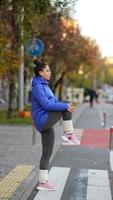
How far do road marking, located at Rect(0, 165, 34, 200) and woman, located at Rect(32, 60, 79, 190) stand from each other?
0.48 metres

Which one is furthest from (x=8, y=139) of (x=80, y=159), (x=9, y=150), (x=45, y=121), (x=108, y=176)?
Result: (x=45, y=121)

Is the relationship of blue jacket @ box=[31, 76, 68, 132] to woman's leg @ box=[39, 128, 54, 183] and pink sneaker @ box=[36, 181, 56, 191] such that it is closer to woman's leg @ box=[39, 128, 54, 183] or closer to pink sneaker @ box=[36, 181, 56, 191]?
woman's leg @ box=[39, 128, 54, 183]

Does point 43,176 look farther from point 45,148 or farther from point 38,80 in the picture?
point 38,80

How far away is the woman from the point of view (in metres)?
8.93

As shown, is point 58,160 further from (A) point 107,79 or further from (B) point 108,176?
(A) point 107,79

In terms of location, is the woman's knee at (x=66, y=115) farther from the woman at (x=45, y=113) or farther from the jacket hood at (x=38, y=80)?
the jacket hood at (x=38, y=80)

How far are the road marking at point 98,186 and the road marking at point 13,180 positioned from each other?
116 centimetres

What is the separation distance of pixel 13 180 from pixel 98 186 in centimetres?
146

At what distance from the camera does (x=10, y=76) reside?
29.2m

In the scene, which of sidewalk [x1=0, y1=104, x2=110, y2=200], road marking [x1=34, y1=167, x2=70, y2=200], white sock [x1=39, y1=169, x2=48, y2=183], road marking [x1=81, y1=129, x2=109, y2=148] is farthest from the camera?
road marking [x1=81, y1=129, x2=109, y2=148]

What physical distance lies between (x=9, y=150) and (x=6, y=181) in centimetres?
482

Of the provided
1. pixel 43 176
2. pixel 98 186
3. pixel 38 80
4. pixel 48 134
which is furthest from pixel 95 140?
pixel 38 80

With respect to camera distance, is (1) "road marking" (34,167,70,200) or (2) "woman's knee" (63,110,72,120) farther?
(2) "woman's knee" (63,110,72,120)

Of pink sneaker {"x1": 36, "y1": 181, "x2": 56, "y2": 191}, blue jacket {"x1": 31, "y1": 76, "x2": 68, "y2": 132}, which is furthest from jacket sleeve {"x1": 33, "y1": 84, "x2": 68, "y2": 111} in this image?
pink sneaker {"x1": 36, "y1": 181, "x2": 56, "y2": 191}
